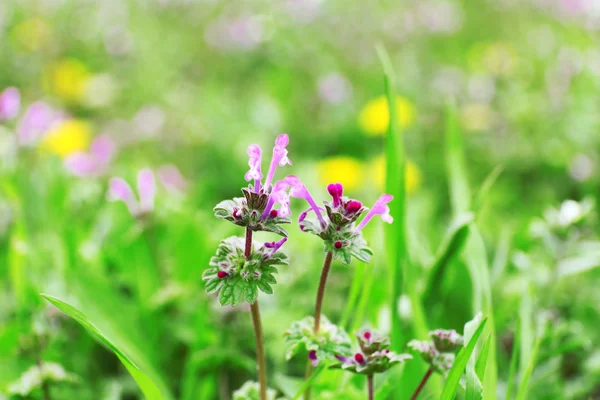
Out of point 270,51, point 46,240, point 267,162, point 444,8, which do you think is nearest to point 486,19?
point 444,8

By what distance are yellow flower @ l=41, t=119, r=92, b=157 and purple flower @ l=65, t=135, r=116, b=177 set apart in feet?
0.87

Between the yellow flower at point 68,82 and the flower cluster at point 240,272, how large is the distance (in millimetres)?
2946

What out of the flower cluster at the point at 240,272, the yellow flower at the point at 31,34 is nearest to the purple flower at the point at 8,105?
the flower cluster at the point at 240,272

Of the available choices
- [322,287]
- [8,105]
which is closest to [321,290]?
[322,287]

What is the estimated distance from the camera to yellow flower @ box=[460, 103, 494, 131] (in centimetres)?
273

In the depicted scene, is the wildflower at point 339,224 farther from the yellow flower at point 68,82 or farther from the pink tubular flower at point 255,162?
the yellow flower at point 68,82

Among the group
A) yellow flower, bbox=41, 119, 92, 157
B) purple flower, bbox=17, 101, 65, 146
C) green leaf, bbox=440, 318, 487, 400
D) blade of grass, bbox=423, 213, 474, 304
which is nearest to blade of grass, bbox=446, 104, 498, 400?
blade of grass, bbox=423, 213, 474, 304

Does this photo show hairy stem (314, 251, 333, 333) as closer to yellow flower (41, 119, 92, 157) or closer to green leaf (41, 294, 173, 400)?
green leaf (41, 294, 173, 400)

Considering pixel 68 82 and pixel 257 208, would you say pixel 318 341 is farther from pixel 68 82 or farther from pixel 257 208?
pixel 68 82

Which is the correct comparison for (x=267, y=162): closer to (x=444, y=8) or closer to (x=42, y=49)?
(x=42, y=49)

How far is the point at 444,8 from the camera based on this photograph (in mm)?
4176

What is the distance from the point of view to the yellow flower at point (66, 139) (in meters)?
2.90

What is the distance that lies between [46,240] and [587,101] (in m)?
2.33

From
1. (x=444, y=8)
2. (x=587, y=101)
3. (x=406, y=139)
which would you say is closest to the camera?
(x=587, y=101)
